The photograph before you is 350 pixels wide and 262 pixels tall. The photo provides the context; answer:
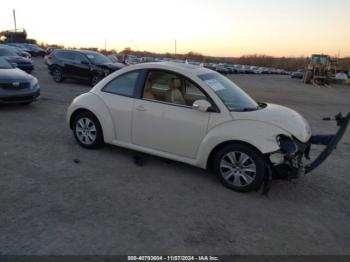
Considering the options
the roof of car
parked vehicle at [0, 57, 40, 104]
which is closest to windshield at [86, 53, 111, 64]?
parked vehicle at [0, 57, 40, 104]

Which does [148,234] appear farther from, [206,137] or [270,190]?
[270,190]

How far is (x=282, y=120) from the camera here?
4602 mm

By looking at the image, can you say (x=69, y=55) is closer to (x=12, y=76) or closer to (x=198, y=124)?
(x=12, y=76)

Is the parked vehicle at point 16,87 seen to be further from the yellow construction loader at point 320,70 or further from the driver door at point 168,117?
the yellow construction loader at point 320,70

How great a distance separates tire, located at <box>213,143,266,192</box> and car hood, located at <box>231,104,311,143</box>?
436 millimetres

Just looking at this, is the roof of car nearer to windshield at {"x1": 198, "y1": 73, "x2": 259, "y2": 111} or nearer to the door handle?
windshield at {"x1": 198, "y1": 73, "x2": 259, "y2": 111}

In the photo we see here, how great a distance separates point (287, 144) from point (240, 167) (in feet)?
2.21

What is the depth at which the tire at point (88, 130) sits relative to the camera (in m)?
5.71

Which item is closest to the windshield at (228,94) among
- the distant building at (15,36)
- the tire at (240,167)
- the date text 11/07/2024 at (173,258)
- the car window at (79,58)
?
the tire at (240,167)

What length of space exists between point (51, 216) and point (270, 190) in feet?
9.49

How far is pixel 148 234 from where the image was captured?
3.43 metres

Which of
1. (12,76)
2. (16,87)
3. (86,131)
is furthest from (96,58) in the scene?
(86,131)

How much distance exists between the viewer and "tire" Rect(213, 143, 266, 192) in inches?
170

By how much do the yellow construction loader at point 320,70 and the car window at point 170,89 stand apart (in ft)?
101
